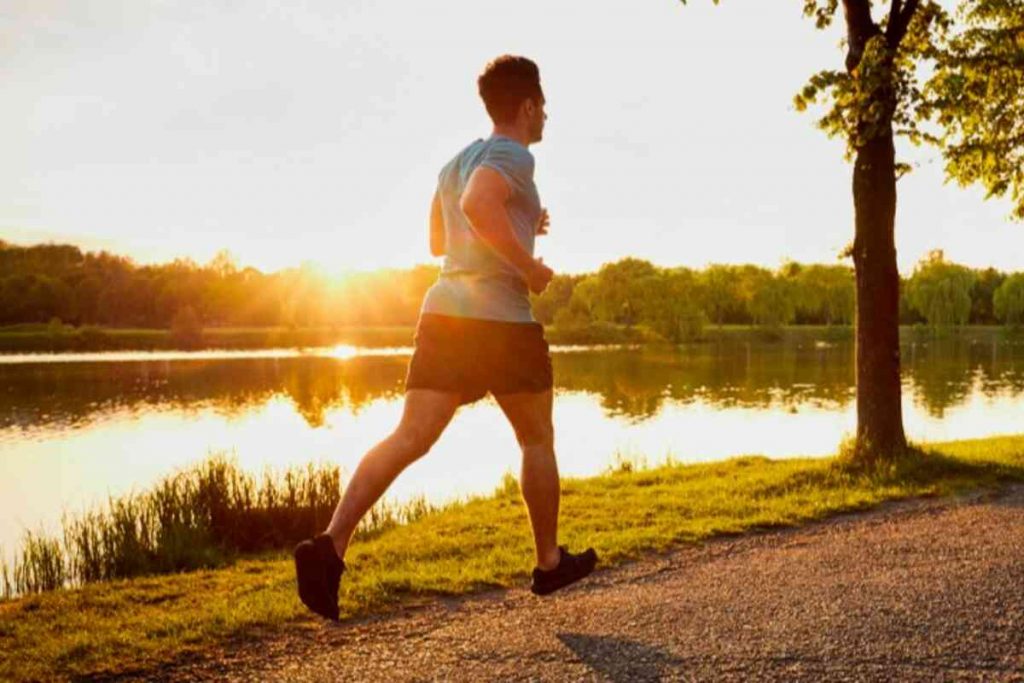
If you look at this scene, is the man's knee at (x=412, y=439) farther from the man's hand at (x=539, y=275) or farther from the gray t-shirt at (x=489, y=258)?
the man's hand at (x=539, y=275)

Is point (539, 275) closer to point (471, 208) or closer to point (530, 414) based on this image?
point (471, 208)

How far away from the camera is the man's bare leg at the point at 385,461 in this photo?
4.01 meters

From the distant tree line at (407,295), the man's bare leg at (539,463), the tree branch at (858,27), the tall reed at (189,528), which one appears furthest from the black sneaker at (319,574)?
the distant tree line at (407,295)

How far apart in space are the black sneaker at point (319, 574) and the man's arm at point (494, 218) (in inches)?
54.3

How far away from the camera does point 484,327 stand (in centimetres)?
411

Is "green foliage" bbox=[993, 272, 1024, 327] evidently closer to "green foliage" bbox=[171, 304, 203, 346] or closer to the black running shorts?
"green foliage" bbox=[171, 304, 203, 346]

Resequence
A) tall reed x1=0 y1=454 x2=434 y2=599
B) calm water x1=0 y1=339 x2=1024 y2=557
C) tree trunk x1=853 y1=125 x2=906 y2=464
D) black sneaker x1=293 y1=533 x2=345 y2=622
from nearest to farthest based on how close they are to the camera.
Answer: black sneaker x1=293 y1=533 x2=345 y2=622 < tall reed x1=0 y1=454 x2=434 y2=599 < tree trunk x1=853 y1=125 x2=906 y2=464 < calm water x1=0 y1=339 x2=1024 y2=557

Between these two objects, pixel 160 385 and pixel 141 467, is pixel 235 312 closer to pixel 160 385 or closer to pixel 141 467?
pixel 160 385

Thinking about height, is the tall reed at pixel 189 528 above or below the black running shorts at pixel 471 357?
below

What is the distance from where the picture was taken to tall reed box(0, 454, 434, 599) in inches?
366

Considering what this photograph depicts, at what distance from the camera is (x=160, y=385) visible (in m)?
42.8

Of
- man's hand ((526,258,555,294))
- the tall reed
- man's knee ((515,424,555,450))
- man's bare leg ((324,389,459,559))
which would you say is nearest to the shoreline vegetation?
the tall reed

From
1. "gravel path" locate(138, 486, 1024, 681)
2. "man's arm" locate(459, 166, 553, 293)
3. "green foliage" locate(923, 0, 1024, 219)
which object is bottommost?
"gravel path" locate(138, 486, 1024, 681)

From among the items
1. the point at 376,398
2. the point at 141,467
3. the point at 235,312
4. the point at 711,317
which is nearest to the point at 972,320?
the point at 711,317
